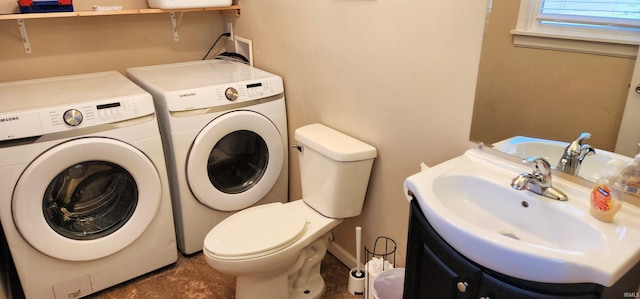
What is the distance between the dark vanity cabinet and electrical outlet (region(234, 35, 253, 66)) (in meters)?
1.61

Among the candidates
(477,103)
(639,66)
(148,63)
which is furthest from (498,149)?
(148,63)

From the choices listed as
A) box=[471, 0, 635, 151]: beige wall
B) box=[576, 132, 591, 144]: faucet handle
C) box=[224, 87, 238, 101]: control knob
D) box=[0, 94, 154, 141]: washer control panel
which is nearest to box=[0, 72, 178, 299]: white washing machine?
box=[0, 94, 154, 141]: washer control panel

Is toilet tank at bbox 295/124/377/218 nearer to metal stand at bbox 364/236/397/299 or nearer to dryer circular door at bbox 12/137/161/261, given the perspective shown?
metal stand at bbox 364/236/397/299

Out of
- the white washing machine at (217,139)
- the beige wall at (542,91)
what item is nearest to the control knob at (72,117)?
the white washing machine at (217,139)

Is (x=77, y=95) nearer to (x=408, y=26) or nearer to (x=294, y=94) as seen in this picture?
(x=294, y=94)

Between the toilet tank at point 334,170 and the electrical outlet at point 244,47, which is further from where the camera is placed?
the electrical outlet at point 244,47

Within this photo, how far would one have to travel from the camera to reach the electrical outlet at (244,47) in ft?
8.20

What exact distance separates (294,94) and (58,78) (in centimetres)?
123

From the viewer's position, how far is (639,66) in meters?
1.04

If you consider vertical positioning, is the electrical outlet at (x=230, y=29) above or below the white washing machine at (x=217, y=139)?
above

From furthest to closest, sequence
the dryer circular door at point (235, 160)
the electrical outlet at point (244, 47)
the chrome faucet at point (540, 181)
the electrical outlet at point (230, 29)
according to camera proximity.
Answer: the electrical outlet at point (230, 29)
the electrical outlet at point (244, 47)
the dryer circular door at point (235, 160)
the chrome faucet at point (540, 181)

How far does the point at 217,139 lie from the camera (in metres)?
2.03

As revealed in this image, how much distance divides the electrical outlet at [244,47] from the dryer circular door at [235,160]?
560 mm

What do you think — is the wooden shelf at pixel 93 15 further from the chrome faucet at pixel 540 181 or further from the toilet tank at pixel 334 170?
the chrome faucet at pixel 540 181
